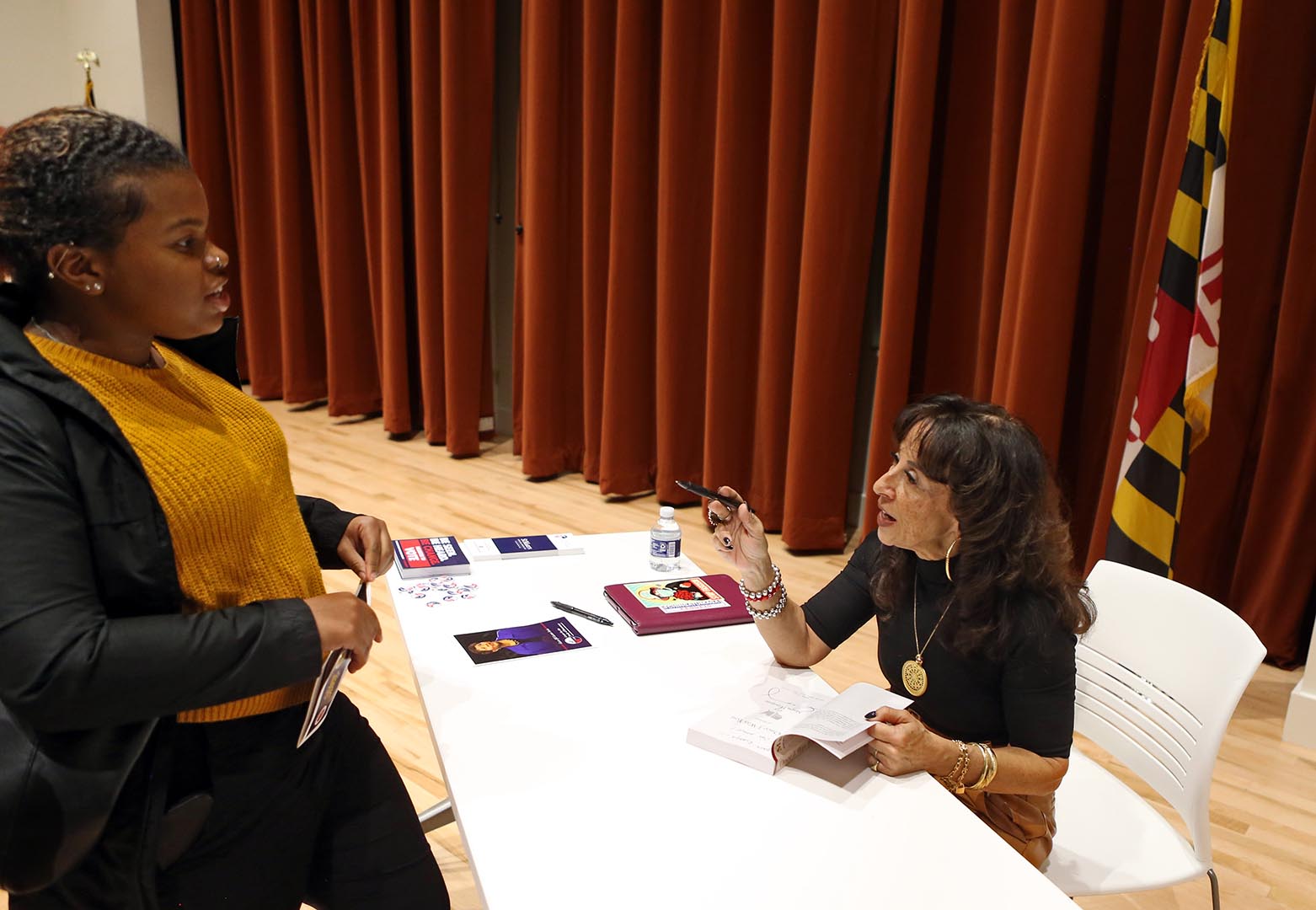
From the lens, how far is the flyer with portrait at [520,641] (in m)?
1.49

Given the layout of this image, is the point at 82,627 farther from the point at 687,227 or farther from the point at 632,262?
the point at 632,262

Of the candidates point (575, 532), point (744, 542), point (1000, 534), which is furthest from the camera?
point (575, 532)

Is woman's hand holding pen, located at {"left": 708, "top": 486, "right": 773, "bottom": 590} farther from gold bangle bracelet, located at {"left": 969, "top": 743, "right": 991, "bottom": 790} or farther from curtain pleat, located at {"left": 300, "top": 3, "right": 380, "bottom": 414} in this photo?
curtain pleat, located at {"left": 300, "top": 3, "right": 380, "bottom": 414}

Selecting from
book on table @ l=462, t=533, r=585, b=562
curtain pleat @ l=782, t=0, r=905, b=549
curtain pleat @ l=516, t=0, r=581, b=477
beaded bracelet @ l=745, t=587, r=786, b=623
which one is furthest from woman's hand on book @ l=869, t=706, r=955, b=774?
curtain pleat @ l=516, t=0, r=581, b=477

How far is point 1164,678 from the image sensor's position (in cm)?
155

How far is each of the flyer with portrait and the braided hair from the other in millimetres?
784

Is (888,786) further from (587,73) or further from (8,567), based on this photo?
(587,73)

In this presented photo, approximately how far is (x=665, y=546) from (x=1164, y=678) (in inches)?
34.7

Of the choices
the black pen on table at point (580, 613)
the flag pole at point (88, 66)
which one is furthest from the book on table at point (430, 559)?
the flag pole at point (88, 66)

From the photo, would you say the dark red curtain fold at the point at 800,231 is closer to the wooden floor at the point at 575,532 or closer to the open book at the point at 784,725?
the wooden floor at the point at 575,532

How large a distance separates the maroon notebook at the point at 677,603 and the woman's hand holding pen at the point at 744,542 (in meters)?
0.10

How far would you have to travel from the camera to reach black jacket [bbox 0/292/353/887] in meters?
0.84

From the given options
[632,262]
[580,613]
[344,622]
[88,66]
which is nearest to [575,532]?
[632,262]

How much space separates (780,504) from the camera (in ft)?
12.9
